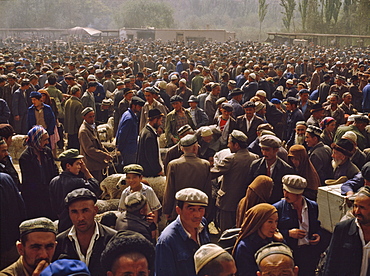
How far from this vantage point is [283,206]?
4.19 m

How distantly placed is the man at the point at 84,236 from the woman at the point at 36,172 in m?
1.72

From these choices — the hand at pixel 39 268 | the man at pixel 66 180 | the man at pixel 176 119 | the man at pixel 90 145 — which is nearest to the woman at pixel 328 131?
the man at pixel 176 119

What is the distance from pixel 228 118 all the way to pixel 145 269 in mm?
4676

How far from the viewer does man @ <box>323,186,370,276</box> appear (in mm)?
3420

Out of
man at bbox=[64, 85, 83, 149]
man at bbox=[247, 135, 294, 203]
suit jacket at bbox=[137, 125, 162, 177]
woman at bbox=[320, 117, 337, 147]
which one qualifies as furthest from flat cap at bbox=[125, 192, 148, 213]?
man at bbox=[64, 85, 83, 149]

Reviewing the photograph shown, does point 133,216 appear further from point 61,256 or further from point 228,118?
point 228,118

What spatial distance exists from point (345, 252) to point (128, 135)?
4450 millimetres

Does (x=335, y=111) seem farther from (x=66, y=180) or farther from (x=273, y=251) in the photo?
(x=273, y=251)

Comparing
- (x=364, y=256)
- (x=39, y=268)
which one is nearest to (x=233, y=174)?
(x=364, y=256)

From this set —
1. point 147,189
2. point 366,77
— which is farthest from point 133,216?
point 366,77

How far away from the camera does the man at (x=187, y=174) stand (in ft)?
16.7

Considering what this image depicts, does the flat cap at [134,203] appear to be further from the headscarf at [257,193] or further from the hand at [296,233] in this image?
the hand at [296,233]

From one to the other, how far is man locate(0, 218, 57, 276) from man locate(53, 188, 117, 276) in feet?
0.86

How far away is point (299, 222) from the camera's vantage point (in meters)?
4.20
